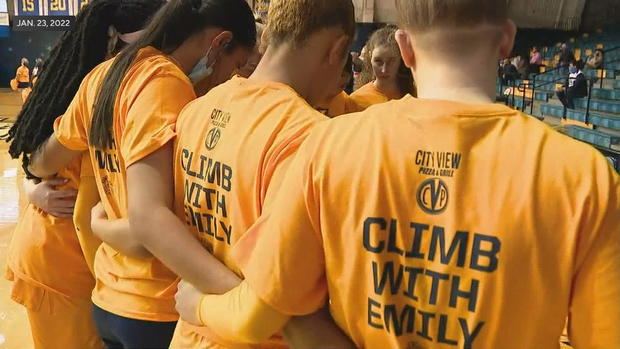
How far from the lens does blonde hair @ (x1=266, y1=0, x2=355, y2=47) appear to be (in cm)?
111

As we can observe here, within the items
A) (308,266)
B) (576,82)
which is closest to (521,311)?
(308,266)

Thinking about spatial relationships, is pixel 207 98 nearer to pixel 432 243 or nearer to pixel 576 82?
pixel 432 243

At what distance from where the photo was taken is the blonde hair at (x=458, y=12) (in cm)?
79

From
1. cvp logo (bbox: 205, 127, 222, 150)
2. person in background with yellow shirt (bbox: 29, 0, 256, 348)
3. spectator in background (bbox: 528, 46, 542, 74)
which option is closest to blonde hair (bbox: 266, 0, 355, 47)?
cvp logo (bbox: 205, 127, 222, 150)

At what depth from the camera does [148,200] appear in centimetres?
117

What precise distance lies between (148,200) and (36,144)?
782mm

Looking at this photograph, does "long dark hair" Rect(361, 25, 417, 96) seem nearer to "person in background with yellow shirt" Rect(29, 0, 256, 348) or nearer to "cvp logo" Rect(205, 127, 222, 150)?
"person in background with yellow shirt" Rect(29, 0, 256, 348)

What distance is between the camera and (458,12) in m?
0.80

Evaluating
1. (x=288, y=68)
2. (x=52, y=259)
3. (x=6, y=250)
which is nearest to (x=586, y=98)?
(x=6, y=250)

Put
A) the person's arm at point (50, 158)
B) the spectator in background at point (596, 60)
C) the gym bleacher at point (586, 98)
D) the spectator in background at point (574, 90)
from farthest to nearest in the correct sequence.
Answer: the spectator in background at point (596, 60), the spectator in background at point (574, 90), the gym bleacher at point (586, 98), the person's arm at point (50, 158)

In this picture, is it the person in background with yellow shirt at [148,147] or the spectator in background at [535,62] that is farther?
the spectator in background at [535,62]

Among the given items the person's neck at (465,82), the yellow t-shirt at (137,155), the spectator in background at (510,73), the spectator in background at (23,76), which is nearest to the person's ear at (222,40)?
the yellow t-shirt at (137,155)

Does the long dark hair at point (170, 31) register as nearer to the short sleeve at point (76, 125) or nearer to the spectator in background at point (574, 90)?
the short sleeve at point (76, 125)

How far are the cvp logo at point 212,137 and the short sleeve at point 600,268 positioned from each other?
2.17 feet
